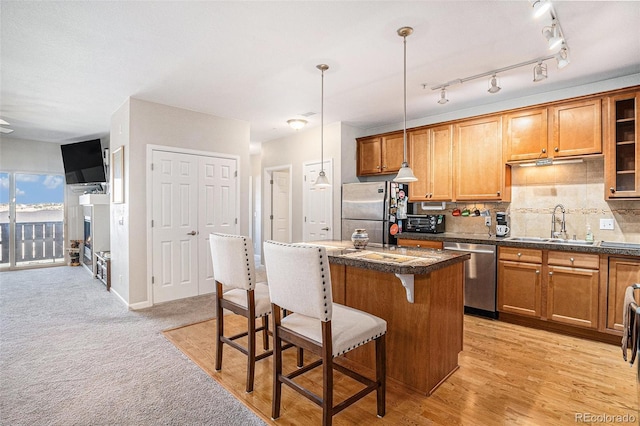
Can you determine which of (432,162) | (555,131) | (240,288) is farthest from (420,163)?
(240,288)

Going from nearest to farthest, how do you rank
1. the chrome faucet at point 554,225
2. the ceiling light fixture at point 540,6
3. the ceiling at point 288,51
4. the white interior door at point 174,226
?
1. the ceiling light fixture at point 540,6
2. the ceiling at point 288,51
3. the chrome faucet at point 554,225
4. the white interior door at point 174,226

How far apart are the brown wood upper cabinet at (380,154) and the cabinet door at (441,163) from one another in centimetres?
46

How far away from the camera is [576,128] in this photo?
11.2ft

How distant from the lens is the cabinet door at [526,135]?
3629 mm

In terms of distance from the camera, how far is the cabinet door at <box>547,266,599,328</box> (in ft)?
10.3

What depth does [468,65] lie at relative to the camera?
311cm

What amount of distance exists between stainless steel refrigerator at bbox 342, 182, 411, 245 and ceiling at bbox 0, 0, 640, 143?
113 cm

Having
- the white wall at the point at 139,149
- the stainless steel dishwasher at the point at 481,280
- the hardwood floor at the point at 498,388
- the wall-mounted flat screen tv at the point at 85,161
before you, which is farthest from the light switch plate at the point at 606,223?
the wall-mounted flat screen tv at the point at 85,161

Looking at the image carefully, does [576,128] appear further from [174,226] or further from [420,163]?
[174,226]

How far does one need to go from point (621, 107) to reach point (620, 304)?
1915mm

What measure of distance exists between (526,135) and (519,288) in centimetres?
173

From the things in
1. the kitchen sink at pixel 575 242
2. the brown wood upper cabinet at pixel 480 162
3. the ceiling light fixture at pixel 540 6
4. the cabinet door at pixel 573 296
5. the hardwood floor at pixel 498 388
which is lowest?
the hardwood floor at pixel 498 388

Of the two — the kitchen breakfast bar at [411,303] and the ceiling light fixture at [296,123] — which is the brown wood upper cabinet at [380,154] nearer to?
the ceiling light fixture at [296,123]

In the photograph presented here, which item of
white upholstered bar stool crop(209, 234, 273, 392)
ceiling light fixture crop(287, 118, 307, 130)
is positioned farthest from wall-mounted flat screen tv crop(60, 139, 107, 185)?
white upholstered bar stool crop(209, 234, 273, 392)
